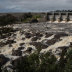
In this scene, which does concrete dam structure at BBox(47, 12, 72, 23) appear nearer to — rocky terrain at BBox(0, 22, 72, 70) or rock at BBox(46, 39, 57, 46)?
rocky terrain at BBox(0, 22, 72, 70)

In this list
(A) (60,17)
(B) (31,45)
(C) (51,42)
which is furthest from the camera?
(A) (60,17)

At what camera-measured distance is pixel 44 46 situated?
26.6 meters

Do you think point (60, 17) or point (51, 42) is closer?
point (51, 42)

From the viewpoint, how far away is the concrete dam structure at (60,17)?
58062 mm

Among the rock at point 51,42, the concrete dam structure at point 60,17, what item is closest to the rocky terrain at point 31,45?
the rock at point 51,42

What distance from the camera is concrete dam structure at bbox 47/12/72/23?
190ft

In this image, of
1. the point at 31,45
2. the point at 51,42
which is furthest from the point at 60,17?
the point at 31,45

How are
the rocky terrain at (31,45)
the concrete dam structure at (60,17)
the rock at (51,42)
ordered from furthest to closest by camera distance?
1. the concrete dam structure at (60,17)
2. the rock at (51,42)
3. the rocky terrain at (31,45)

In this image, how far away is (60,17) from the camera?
6056 centimetres

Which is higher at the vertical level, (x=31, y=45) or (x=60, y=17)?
(x=31, y=45)

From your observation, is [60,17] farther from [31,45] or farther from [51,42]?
[31,45]

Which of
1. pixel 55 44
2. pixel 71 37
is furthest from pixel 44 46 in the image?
pixel 71 37

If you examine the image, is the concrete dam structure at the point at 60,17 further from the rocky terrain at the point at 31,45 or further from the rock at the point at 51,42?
the rock at the point at 51,42

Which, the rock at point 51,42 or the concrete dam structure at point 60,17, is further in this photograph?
the concrete dam structure at point 60,17
